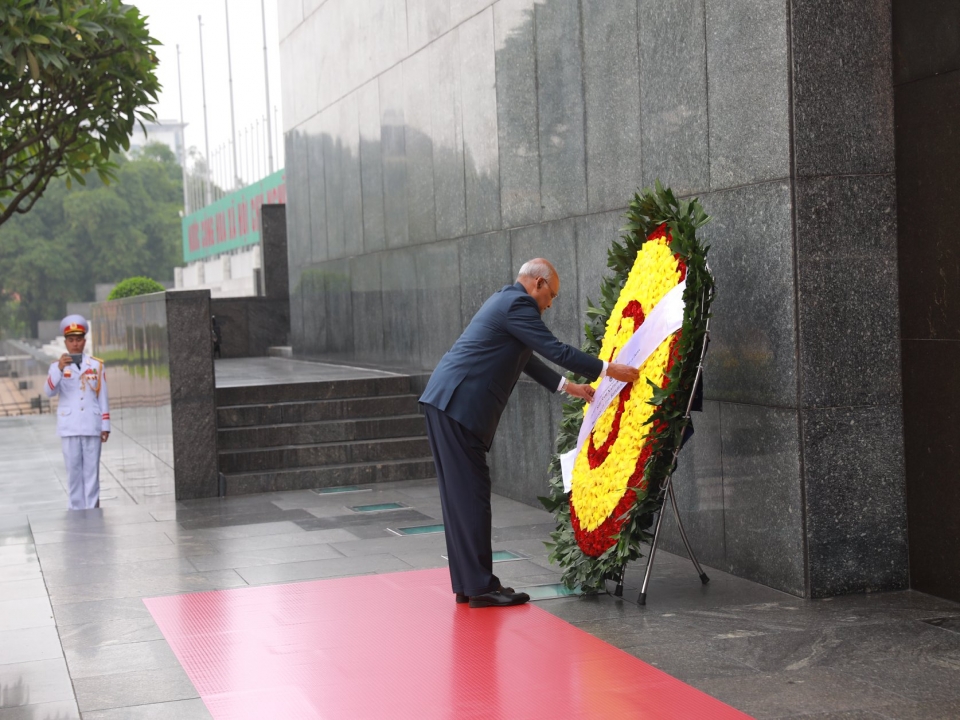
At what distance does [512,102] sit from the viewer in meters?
11.1

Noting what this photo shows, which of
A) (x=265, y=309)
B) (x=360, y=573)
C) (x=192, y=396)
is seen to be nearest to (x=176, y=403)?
(x=192, y=396)

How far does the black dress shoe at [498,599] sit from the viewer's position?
7.05 m

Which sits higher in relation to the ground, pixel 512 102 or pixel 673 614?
pixel 512 102

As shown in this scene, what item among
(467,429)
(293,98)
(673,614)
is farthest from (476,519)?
(293,98)

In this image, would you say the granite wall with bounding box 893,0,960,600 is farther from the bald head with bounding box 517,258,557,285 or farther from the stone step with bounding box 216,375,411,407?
the stone step with bounding box 216,375,411,407

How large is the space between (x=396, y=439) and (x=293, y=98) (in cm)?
858

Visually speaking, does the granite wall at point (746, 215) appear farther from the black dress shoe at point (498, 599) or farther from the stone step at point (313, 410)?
the stone step at point (313, 410)

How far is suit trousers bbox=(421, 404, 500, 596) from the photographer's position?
23.0ft

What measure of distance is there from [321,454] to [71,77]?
4.35m

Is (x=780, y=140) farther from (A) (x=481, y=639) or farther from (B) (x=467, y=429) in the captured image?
(A) (x=481, y=639)

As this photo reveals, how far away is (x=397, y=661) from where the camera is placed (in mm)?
6105

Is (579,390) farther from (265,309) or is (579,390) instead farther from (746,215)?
(265,309)

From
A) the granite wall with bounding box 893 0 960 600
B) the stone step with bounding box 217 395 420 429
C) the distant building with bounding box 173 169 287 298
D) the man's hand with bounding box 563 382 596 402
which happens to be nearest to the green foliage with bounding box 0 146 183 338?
the distant building with bounding box 173 169 287 298

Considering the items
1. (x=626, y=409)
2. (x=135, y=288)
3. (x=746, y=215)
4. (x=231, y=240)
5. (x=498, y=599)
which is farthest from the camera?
(x=231, y=240)
